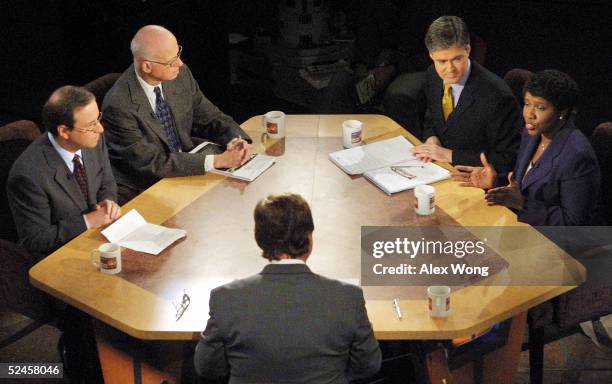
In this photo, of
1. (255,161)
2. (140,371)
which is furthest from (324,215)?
(140,371)

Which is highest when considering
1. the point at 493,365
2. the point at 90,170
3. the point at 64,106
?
the point at 64,106

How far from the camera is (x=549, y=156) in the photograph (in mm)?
3881

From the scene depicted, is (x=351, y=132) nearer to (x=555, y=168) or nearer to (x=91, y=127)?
(x=555, y=168)

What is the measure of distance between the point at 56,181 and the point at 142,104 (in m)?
0.73

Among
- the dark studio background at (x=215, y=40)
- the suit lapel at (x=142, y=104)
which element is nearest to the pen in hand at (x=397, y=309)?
the suit lapel at (x=142, y=104)

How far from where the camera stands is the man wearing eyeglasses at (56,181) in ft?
12.5

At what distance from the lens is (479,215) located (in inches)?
150

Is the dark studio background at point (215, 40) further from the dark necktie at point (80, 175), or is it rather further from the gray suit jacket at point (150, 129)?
the dark necktie at point (80, 175)

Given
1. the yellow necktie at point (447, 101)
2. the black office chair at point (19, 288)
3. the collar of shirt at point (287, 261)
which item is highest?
the yellow necktie at point (447, 101)

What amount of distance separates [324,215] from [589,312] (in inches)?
47.7

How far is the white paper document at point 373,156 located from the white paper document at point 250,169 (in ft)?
1.06

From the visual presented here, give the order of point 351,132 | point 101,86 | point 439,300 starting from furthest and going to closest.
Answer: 1. point 101,86
2. point 351,132
3. point 439,300

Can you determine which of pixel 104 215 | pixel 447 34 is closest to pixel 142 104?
pixel 104 215

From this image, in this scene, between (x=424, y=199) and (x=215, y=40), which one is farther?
(x=215, y=40)
